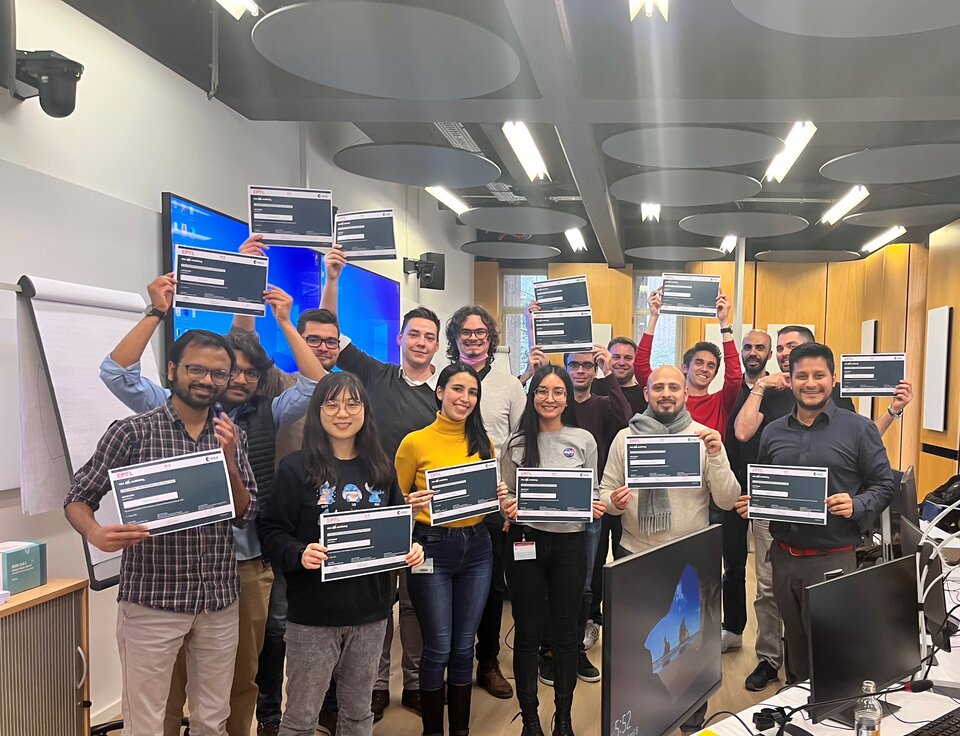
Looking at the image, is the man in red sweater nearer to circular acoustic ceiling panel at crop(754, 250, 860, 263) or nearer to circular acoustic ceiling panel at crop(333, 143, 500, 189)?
circular acoustic ceiling panel at crop(333, 143, 500, 189)

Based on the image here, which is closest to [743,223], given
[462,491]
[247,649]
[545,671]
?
[545,671]

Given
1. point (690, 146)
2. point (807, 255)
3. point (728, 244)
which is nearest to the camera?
point (690, 146)

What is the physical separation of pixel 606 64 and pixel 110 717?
3844 millimetres

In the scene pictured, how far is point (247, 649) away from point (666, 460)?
67.2 inches

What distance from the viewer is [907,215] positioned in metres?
5.58

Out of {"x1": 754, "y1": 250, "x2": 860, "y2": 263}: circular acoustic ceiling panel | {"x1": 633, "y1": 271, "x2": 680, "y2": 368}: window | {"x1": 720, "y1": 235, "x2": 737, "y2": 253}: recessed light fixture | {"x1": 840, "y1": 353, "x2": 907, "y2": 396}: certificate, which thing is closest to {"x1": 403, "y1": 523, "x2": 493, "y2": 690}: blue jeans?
{"x1": 840, "y1": 353, "x2": 907, "y2": 396}: certificate

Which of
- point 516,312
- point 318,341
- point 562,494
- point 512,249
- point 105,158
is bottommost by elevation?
point 562,494

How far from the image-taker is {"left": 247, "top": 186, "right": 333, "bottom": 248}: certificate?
8.25 feet

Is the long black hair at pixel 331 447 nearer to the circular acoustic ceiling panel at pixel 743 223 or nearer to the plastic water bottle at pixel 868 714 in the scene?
the plastic water bottle at pixel 868 714

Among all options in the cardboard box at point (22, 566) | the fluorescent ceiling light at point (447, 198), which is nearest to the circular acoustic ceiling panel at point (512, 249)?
the fluorescent ceiling light at point (447, 198)

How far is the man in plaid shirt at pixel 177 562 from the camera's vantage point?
78.7 inches

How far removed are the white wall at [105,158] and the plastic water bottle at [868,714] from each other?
2.61m

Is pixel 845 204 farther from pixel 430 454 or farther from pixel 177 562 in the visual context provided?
pixel 177 562

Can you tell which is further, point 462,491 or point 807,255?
point 807,255
